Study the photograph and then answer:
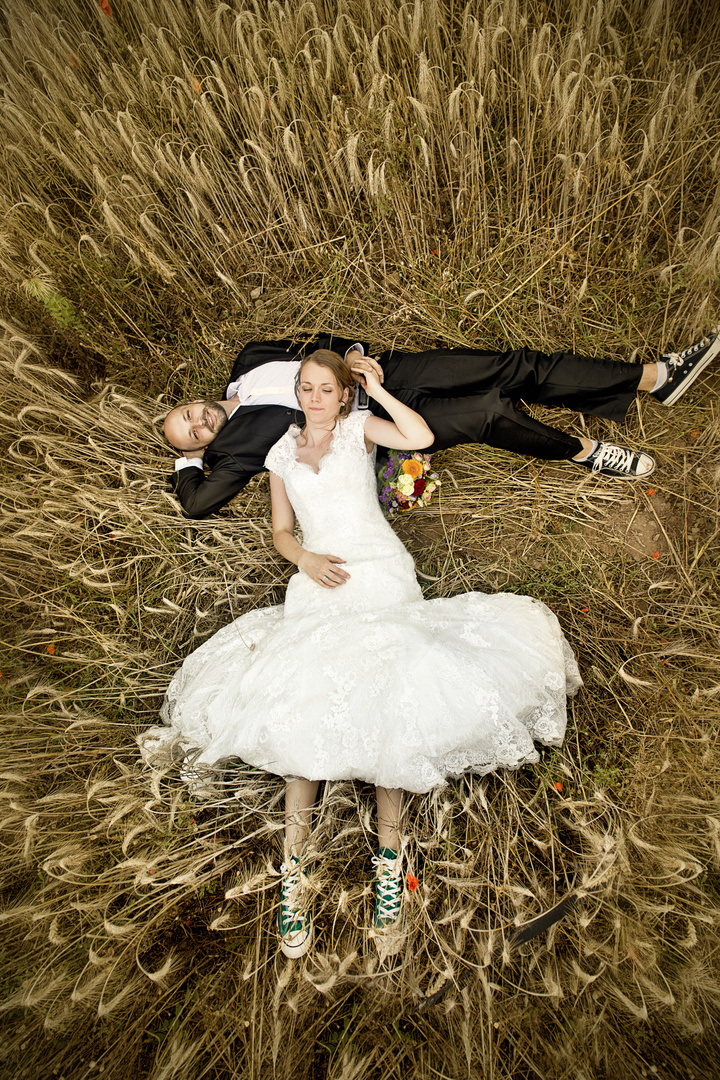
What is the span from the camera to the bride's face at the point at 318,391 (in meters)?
2.99

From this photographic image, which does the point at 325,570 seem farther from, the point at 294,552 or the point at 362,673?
the point at 362,673

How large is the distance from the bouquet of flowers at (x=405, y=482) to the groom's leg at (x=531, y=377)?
1.63ft

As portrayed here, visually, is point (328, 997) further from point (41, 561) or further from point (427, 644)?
point (41, 561)

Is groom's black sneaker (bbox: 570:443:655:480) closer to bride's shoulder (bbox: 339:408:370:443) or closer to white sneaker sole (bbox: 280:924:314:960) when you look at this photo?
bride's shoulder (bbox: 339:408:370:443)

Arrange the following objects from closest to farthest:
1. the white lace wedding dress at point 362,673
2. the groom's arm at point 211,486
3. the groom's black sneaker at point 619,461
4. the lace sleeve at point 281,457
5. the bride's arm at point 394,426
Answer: the white lace wedding dress at point 362,673
the bride's arm at point 394,426
the lace sleeve at point 281,457
the groom's black sneaker at point 619,461
the groom's arm at point 211,486

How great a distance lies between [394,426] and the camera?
3205mm

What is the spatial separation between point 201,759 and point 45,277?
12.3 ft

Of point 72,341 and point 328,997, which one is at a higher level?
point 72,341

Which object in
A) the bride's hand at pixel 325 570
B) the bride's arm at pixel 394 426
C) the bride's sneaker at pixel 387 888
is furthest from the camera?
the bride's arm at pixel 394 426

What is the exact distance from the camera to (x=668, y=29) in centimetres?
322

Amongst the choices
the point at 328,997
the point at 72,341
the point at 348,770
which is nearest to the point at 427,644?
the point at 348,770

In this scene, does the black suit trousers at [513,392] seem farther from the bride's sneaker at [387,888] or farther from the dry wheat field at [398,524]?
the bride's sneaker at [387,888]

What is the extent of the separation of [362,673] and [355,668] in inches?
1.8

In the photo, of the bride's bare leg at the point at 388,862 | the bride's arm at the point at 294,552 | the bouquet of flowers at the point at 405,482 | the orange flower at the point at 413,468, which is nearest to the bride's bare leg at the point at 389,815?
the bride's bare leg at the point at 388,862
